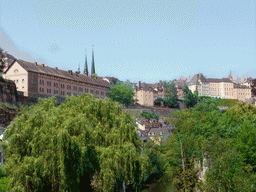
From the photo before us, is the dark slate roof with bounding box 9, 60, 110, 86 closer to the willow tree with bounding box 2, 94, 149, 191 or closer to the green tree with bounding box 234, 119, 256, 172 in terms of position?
the willow tree with bounding box 2, 94, 149, 191

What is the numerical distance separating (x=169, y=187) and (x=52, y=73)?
4603 cm

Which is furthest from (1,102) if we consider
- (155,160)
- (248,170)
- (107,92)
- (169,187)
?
(107,92)

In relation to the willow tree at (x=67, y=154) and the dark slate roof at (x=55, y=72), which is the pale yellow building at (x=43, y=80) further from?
the willow tree at (x=67, y=154)

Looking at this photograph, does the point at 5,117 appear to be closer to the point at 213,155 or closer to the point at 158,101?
the point at 213,155

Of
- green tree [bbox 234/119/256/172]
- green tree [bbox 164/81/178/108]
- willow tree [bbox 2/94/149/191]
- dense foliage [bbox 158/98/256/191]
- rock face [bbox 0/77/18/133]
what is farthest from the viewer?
green tree [bbox 164/81/178/108]

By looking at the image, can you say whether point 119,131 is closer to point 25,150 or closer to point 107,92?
point 25,150

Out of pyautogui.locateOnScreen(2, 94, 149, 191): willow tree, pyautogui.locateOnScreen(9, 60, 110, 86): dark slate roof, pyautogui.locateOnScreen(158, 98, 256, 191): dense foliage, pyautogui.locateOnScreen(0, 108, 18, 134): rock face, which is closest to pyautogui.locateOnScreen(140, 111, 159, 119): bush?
pyautogui.locateOnScreen(9, 60, 110, 86): dark slate roof

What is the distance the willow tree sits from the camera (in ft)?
65.1

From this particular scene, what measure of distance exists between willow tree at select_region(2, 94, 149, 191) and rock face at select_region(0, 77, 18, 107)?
2741 cm

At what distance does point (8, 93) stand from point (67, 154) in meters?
33.2

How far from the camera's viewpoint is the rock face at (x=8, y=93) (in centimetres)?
4800

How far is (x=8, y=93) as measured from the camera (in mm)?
49500

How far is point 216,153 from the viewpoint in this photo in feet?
92.2

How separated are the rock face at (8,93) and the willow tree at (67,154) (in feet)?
89.9
